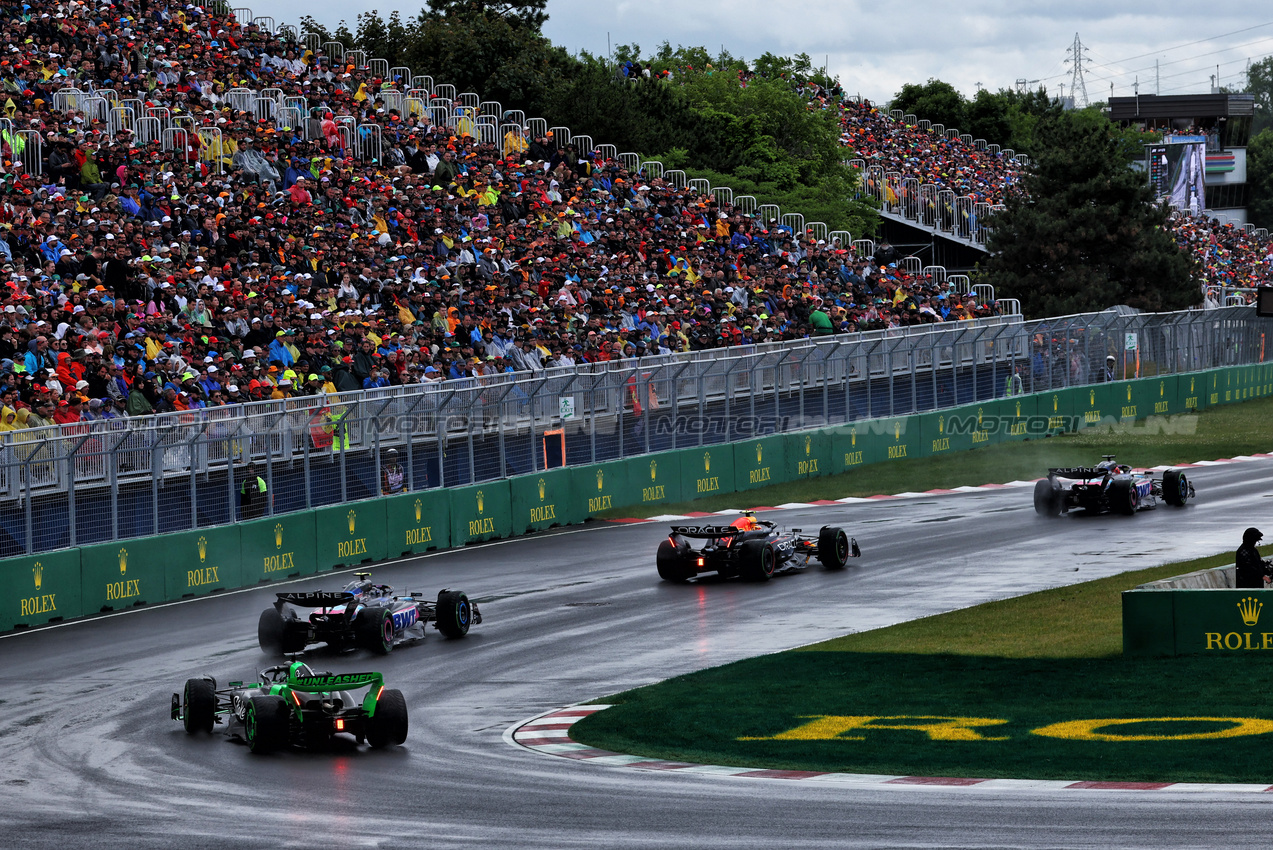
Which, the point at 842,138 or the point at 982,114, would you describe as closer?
the point at 842,138

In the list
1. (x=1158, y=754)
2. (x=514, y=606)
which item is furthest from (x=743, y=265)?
(x=1158, y=754)

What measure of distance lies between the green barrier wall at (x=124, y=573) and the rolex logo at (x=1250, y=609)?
13.6 meters

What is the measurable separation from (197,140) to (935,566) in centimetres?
1719

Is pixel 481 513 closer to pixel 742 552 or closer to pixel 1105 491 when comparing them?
pixel 742 552

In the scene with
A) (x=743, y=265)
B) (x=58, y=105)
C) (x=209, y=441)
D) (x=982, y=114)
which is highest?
(x=982, y=114)

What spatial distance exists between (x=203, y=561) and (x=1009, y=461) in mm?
Result: 18823

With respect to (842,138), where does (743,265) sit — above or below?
below

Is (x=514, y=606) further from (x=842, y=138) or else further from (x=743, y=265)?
(x=842, y=138)

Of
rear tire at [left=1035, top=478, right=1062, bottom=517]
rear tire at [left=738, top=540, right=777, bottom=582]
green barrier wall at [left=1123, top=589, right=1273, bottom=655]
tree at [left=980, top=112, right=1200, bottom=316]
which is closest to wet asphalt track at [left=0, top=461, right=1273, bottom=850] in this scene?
rear tire at [left=738, top=540, right=777, bottom=582]

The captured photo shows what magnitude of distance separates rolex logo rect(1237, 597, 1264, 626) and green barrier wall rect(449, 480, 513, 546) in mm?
14138

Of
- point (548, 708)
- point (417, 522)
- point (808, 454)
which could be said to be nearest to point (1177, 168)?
point (808, 454)

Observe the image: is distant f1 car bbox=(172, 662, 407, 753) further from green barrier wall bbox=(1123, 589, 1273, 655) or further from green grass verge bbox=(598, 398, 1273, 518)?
green grass verge bbox=(598, 398, 1273, 518)

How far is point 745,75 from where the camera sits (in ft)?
239

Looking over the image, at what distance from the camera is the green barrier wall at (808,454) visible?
113 ft
